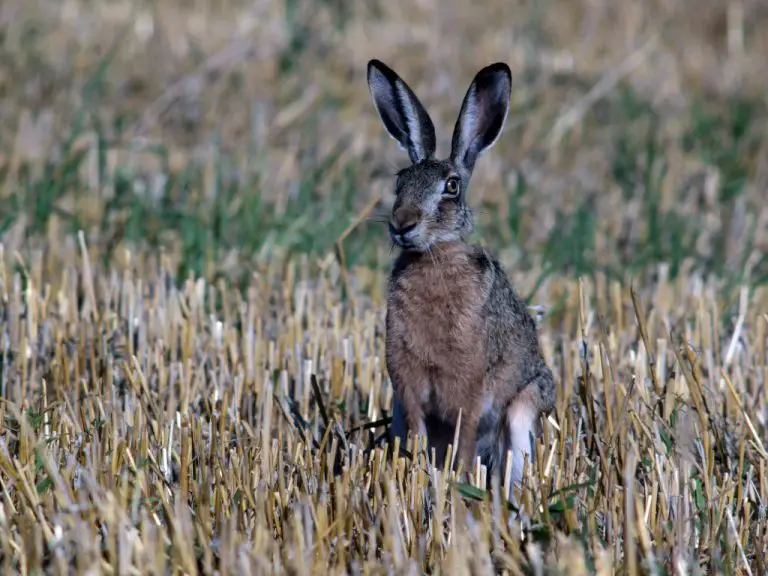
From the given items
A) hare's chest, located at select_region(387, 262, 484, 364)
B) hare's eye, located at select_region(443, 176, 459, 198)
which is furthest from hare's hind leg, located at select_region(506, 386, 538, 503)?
hare's eye, located at select_region(443, 176, 459, 198)

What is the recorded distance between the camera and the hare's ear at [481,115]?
174 inches

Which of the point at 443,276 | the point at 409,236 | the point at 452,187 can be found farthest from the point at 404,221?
the point at 452,187

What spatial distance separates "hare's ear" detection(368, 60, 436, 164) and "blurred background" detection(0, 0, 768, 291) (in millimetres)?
1091

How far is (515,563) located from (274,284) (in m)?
3.35

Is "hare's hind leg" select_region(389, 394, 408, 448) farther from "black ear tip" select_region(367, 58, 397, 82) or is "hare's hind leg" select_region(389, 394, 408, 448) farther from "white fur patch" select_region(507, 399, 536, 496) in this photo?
"black ear tip" select_region(367, 58, 397, 82)

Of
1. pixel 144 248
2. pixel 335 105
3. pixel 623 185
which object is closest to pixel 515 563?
pixel 144 248

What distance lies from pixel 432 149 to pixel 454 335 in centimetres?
82

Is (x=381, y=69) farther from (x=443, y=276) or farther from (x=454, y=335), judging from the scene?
(x=454, y=335)

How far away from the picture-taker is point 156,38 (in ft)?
34.7

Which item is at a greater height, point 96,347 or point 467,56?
point 467,56

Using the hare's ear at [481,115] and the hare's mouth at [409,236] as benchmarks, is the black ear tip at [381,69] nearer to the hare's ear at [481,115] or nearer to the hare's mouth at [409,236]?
the hare's ear at [481,115]

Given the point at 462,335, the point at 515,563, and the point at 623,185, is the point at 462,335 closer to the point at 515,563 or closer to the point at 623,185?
the point at 515,563

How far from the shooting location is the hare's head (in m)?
4.11

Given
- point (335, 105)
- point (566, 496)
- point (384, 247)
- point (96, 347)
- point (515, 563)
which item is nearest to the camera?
point (515, 563)
